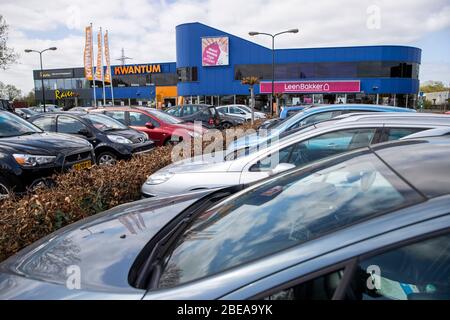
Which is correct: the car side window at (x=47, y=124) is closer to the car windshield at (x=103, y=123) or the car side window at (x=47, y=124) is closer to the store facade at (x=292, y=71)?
the car windshield at (x=103, y=123)

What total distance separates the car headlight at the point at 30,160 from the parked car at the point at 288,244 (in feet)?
10.3

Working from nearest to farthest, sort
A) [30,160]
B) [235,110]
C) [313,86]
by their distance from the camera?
[30,160]
[235,110]
[313,86]

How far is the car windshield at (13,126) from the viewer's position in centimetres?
597

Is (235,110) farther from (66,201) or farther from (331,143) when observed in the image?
(66,201)

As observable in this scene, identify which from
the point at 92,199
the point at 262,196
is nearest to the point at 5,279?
the point at 262,196

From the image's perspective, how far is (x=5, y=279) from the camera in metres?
1.85

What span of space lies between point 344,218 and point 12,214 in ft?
9.96

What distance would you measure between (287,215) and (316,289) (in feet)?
1.85

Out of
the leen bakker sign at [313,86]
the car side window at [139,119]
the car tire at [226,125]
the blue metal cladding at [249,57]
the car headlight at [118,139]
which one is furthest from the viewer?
the leen bakker sign at [313,86]

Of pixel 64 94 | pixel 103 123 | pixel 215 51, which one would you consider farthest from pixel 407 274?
pixel 64 94

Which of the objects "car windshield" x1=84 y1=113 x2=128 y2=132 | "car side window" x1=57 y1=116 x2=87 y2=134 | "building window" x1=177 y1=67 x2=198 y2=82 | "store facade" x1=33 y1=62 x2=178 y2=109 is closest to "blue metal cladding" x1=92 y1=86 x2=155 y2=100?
"store facade" x1=33 y1=62 x2=178 y2=109

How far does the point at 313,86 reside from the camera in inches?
1650

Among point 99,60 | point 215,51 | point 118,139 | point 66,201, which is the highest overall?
point 215,51

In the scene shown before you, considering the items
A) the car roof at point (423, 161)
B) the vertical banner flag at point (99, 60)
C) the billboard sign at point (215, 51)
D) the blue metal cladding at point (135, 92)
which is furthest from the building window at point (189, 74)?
the car roof at point (423, 161)
